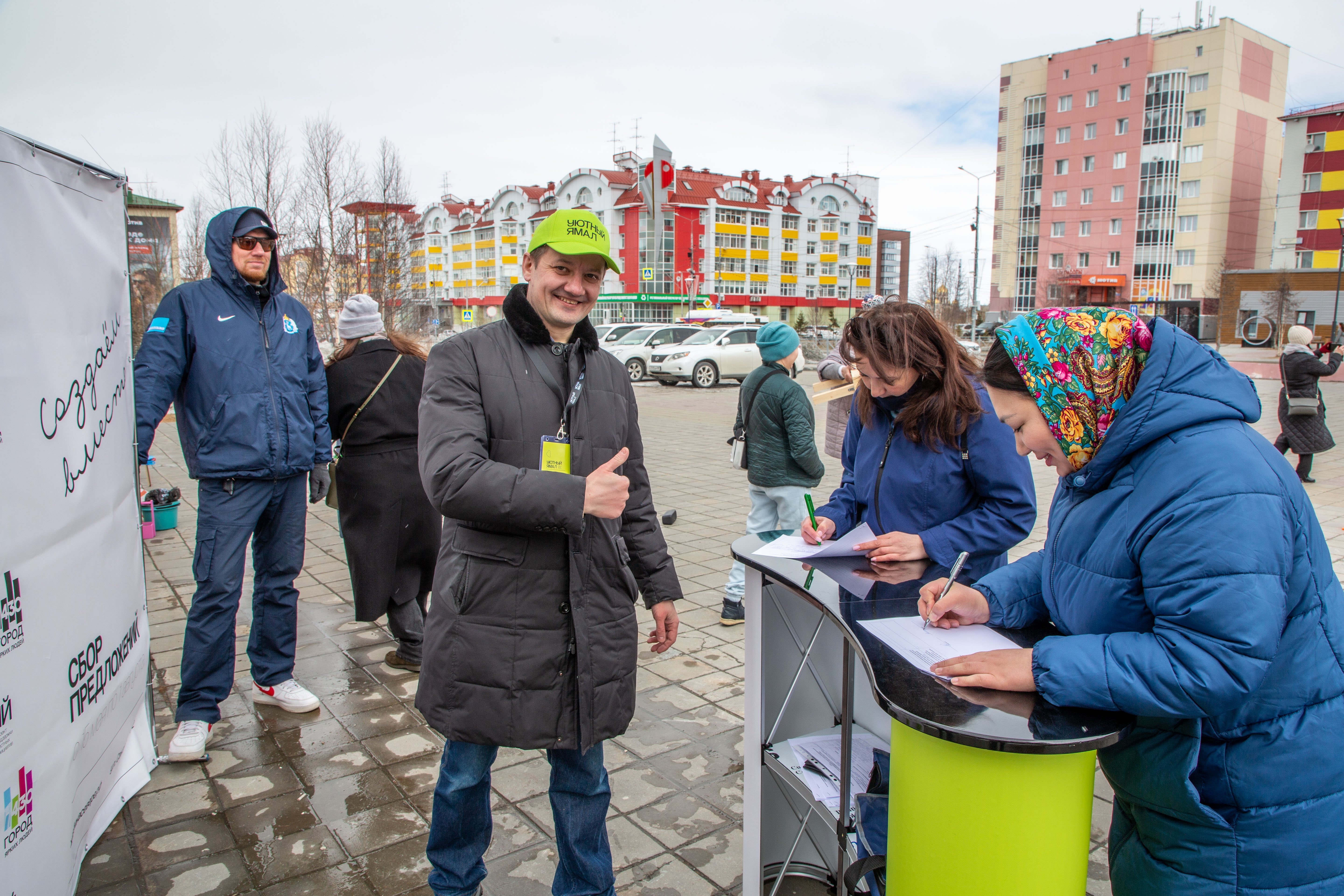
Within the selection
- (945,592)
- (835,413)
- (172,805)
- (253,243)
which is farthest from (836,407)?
(172,805)

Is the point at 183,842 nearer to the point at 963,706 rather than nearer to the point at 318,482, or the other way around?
the point at 318,482

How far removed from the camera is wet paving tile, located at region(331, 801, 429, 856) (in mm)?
2785

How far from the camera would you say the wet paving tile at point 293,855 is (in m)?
2.62

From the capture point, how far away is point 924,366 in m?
2.59

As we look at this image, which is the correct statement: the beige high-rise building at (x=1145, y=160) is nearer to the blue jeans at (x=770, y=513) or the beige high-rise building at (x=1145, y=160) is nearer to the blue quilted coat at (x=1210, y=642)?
the blue jeans at (x=770, y=513)

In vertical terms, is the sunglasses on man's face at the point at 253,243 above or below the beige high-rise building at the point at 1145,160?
below

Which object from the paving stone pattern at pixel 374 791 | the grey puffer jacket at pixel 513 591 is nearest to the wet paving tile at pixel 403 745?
the paving stone pattern at pixel 374 791

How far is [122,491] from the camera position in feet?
9.38

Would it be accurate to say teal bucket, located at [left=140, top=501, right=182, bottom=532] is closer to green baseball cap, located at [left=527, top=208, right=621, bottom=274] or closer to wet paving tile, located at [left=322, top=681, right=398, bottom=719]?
wet paving tile, located at [left=322, top=681, right=398, bottom=719]

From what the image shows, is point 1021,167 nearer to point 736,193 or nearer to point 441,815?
point 736,193

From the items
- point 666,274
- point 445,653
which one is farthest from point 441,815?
point 666,274

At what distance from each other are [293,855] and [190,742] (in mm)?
894

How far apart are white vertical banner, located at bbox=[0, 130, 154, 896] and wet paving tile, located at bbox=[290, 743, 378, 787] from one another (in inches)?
23.0

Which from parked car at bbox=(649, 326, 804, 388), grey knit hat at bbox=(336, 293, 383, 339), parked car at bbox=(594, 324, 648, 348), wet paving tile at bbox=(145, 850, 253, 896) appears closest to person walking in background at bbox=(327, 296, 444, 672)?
grey knit hat at bbox=(336, 293, 383, 339)
